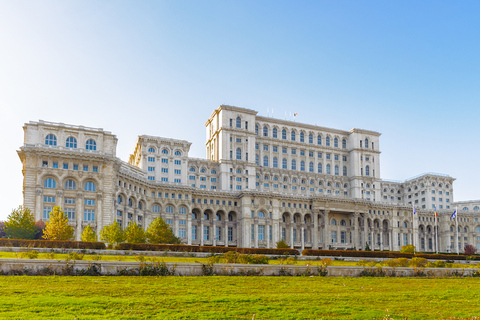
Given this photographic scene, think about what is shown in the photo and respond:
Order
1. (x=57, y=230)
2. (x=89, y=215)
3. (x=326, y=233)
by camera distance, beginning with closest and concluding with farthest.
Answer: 1. (x=57, y=230)
2. (x=89, y=215)
3. (x=326, y=233)

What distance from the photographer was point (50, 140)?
8412cm

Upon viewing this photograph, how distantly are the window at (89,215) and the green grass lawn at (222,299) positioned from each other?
5826 cm

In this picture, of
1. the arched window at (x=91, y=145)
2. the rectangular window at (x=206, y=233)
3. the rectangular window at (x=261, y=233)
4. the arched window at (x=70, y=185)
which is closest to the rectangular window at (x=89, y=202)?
the arched window at (x=70, y=185)

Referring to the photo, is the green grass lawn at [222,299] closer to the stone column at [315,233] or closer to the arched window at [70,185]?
the arched window at [70,185]

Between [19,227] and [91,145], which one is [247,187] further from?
[19,227]

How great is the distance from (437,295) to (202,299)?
14291mm

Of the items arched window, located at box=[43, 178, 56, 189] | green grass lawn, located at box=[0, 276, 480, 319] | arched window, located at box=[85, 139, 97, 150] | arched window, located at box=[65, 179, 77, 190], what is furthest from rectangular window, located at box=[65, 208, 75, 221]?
green grass lawn, located at box=[0, 276, 480, 319]

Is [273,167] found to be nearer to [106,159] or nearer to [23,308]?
[106,159]

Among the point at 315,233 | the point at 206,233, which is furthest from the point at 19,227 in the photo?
the point at 315,233

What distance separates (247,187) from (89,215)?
48.3 meters

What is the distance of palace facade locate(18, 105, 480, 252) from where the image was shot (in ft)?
273

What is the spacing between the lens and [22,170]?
274ft

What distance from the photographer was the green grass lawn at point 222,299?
19.0 metres

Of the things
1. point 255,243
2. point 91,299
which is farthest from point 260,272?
point 255,243
